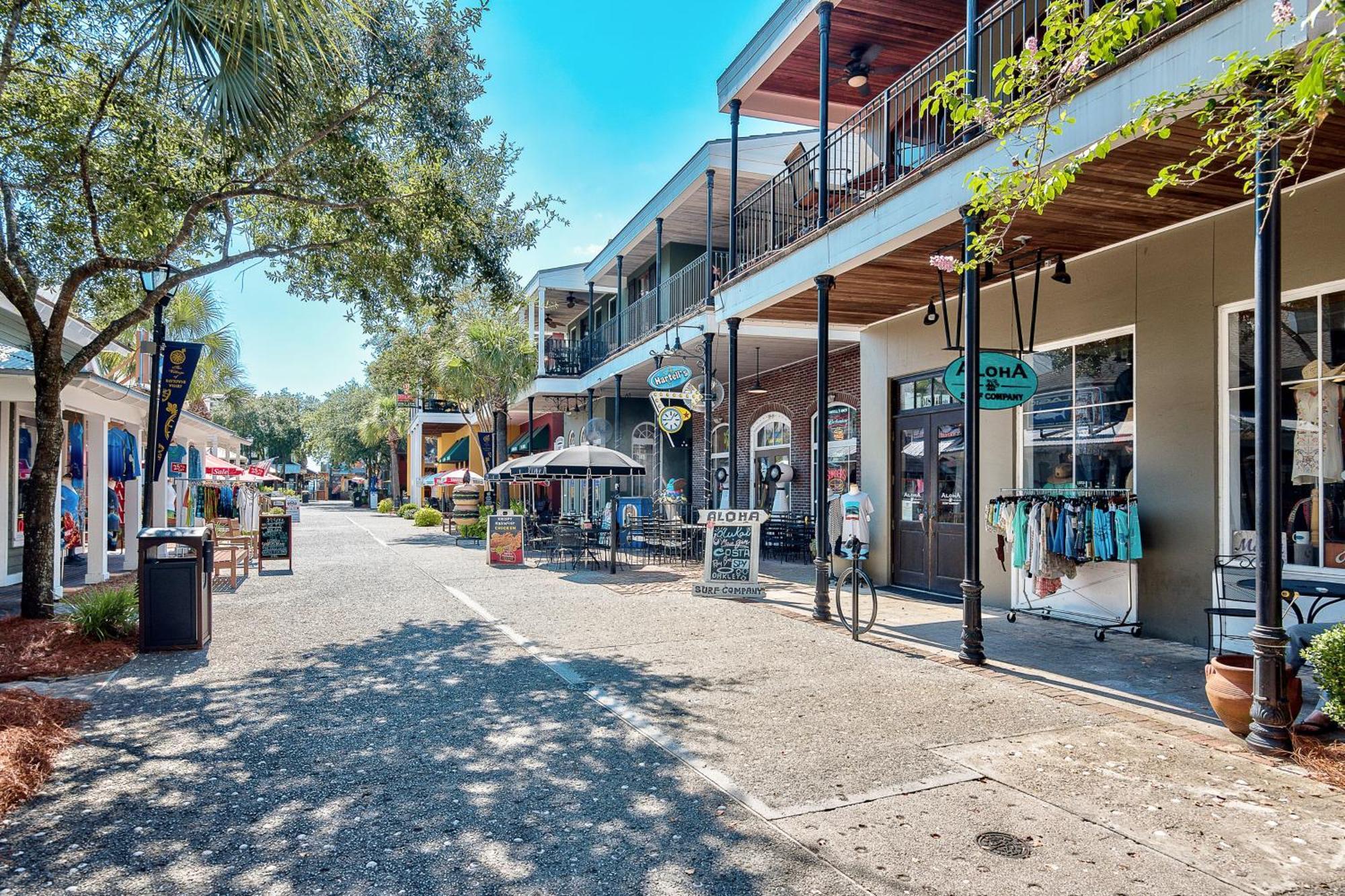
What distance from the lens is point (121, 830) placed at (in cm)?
379


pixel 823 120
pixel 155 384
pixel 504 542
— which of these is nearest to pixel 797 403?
pixel 504 542

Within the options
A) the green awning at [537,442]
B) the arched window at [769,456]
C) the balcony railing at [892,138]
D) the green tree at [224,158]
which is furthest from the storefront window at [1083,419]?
the green awning at [537,442]

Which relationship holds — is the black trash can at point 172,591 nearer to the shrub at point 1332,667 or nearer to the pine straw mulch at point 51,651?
the pine straw mulch at point 51,651

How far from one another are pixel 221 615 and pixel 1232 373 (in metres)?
11.1

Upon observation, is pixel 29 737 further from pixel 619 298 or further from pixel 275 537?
pixel 619 298

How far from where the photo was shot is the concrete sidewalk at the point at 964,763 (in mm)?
3492

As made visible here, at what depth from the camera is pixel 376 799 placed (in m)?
4.18

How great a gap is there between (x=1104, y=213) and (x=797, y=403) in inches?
393

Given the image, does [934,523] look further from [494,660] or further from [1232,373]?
[494,660]

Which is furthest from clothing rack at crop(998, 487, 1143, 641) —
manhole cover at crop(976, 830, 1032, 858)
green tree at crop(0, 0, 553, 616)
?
green tree at crop(0, 0, 553, 616)

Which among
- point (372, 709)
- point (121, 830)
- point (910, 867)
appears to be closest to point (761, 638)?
point (372, 709)

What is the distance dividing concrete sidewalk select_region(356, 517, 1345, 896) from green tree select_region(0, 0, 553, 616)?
5.33 m

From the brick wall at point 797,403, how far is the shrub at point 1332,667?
34.3 feet

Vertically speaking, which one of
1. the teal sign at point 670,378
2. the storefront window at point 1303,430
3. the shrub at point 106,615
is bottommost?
the shrub at point 106,615
